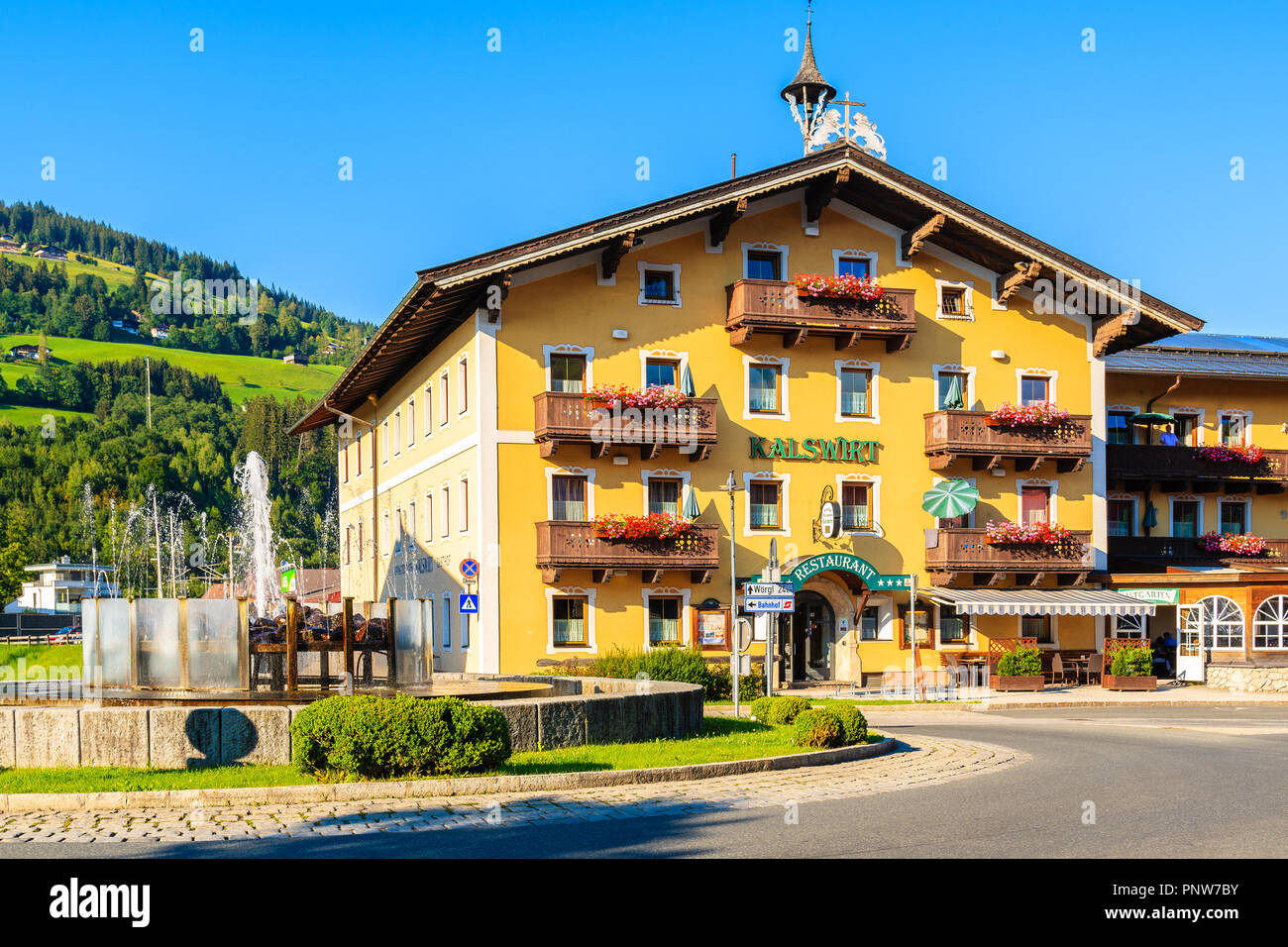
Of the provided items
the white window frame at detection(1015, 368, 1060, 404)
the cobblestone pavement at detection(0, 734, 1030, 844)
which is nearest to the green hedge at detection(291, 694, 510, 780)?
the cobblestone pavement at detection(0, 734, 1030, 844)

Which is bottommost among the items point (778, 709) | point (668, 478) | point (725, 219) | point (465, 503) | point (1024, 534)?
point (778, 709)

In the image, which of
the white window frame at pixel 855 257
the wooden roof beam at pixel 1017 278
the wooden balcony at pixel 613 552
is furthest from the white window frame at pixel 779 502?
the wooden roof beam at pixel 1017 278

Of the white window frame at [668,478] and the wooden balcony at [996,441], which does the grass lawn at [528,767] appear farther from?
the wooden balcony at [996,441]

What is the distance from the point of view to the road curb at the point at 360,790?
1234cm

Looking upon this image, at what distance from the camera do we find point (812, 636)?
39062mm

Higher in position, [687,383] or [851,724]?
[687,383]

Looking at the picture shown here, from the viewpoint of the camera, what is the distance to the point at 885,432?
38.6 m

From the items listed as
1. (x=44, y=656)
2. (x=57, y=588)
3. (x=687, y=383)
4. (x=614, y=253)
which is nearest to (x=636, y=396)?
(x=687, y=383)

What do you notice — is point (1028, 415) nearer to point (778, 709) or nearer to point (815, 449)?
point (815, 449)

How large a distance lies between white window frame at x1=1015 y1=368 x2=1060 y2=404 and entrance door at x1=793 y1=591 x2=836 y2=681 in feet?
28.2

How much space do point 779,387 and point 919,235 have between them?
240 inches

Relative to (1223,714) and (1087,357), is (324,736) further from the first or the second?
(1087,357)
